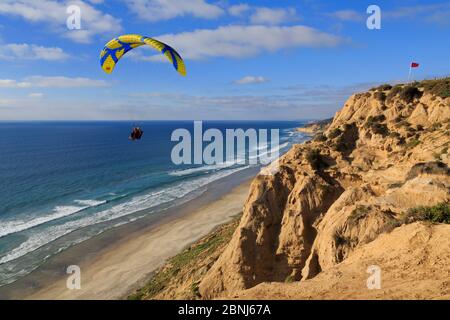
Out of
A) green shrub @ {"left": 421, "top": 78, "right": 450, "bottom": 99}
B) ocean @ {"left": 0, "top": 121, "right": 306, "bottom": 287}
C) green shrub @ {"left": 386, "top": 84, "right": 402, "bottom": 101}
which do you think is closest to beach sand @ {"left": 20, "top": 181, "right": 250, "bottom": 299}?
ocean @ {"left": 0, "top": 121, "right": 306, "bottom": 287}

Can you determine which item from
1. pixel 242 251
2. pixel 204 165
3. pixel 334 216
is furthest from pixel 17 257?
pixel 204 165

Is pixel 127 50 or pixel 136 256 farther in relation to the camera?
pixel 136 256

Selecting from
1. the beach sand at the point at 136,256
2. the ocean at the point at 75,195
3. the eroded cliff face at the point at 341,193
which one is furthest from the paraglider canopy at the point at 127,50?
the beach sand at the point at 136,256

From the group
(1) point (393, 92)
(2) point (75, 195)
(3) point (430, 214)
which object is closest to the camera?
(3) point (430, 214)

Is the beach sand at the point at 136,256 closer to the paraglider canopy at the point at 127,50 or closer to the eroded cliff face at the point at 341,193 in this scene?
the eroded cliff face at the point at 341,193

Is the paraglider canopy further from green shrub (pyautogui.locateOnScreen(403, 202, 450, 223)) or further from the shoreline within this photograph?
the shoreline

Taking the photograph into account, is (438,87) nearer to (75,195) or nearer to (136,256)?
(136,256)

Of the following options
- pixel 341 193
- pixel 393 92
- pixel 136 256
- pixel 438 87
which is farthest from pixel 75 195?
pixel 438 87
